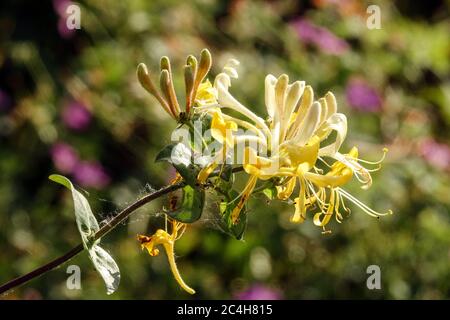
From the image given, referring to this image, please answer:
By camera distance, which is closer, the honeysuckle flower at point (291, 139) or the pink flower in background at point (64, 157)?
the honeysuckle flower at point (291, 139)

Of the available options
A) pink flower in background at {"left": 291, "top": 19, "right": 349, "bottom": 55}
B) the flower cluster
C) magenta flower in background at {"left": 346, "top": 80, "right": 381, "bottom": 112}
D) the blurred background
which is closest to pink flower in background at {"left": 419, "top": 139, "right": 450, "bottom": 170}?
the blurred background

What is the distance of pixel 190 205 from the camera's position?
0.93 m

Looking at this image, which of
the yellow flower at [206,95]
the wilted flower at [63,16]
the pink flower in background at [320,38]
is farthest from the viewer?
the pink flower in background at [320,38]

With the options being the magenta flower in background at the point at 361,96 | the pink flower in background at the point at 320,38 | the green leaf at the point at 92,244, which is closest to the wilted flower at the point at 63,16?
the pink flower in background at the point at 320,38

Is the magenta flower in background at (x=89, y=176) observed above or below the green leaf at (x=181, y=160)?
above

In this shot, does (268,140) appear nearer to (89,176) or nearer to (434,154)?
(89,176)

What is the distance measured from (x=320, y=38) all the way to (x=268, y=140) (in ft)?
7.14

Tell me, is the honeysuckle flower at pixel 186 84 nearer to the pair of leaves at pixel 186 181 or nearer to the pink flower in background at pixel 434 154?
the pair of leaves at pixel 186 181

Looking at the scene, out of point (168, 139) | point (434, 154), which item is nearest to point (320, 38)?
point (434, 154)

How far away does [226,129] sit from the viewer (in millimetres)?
869

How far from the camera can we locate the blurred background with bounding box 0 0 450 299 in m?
2.56

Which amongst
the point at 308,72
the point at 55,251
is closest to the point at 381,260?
the point at 308,72

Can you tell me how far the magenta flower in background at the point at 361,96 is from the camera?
2.86 metres

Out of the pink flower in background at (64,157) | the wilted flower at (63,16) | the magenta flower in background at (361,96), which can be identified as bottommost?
the pink flower in background at (64,157)
